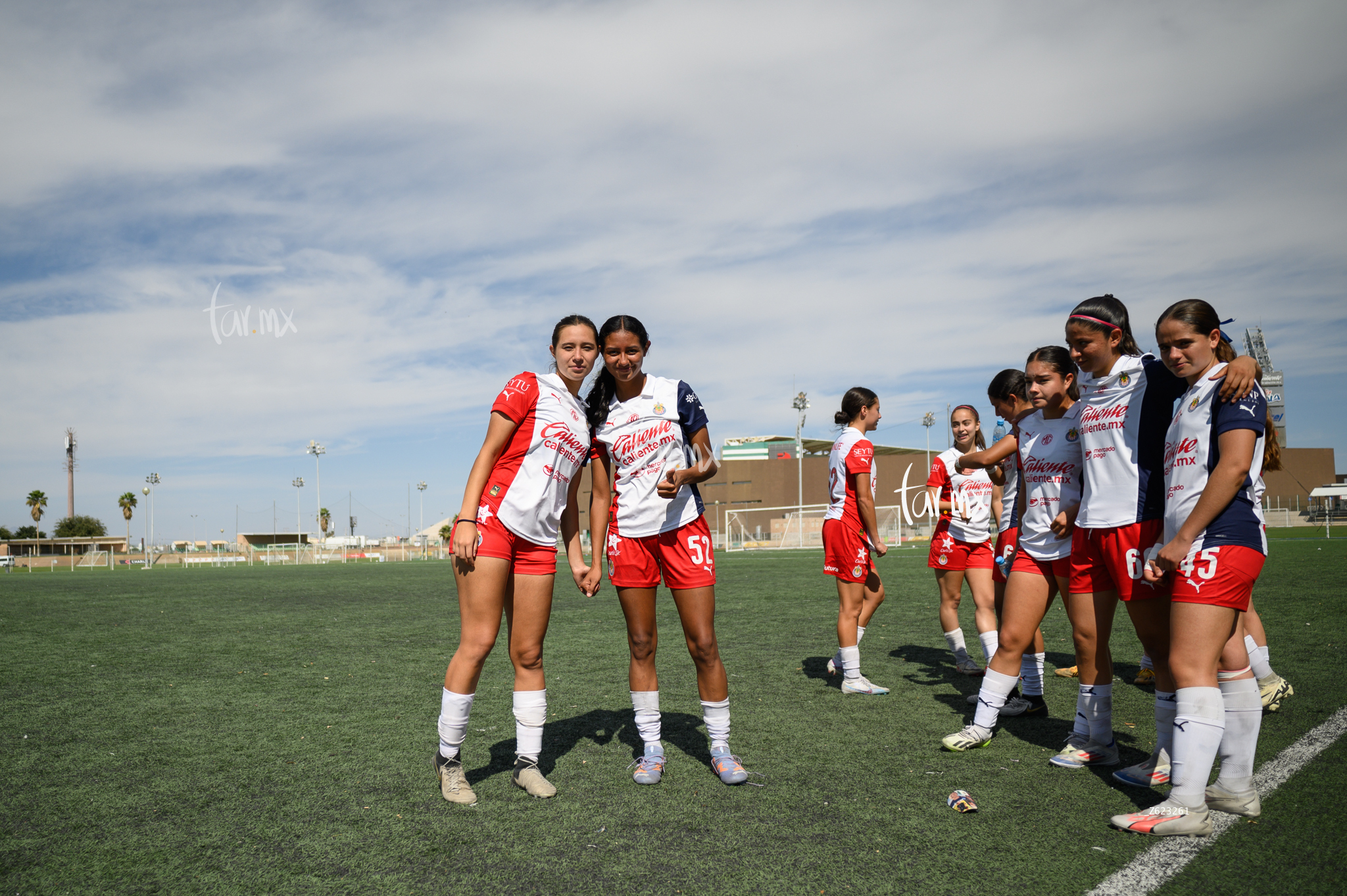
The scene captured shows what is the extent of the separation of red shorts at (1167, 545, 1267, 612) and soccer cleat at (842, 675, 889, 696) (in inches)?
110

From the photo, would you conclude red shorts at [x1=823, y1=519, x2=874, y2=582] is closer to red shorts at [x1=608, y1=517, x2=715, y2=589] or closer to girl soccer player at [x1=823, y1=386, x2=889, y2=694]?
girl soccer player at [x1=823, y1=386, x2=889, y2=694]

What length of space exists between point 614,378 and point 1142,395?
7.75 ft

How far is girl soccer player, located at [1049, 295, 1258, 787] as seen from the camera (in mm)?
3402

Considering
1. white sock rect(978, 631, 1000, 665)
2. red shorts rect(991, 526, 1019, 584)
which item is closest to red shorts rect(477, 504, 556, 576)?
red shorts rect(991, 526, 1019, 584)

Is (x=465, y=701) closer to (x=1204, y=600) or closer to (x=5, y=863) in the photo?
(x=5, y=863)

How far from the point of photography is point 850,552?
5730 mm

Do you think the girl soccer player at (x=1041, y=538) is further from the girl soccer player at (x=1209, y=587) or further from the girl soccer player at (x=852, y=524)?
the girl soccer player at (x=852, y=524)

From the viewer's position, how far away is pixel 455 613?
11.8 m

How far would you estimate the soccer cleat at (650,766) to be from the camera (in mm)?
3605

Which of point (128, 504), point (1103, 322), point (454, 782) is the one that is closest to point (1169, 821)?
point (1103, 322)

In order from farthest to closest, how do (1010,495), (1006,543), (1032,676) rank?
(1010,495), (1006,543), (1032,676)

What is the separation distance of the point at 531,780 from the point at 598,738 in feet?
3.22

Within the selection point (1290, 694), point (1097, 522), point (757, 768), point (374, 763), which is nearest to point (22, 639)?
point (374, 763)

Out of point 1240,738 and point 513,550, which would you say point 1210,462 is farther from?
point 513,550
